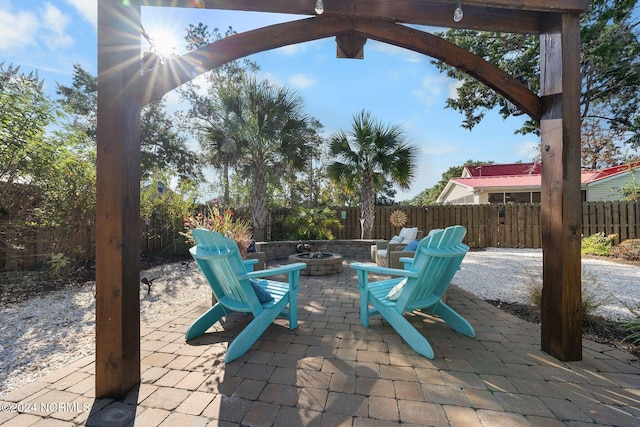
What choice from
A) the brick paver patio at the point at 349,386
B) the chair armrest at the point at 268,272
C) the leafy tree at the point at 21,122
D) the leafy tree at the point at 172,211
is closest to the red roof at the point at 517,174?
the brick paver patio at the point at 349,386

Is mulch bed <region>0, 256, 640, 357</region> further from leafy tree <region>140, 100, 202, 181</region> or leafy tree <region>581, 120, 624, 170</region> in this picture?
leafy tree <region>140, 100, 202, 181</region>

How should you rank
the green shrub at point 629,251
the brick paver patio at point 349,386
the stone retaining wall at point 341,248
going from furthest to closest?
the stone retaining wall at point 341,248
the green shrub at point 629,251
the brick paver patio at point 349,386

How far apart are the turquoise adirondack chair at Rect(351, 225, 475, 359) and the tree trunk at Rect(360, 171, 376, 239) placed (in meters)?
5.42

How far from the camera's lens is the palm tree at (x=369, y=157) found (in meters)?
7.44

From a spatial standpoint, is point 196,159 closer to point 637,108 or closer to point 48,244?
point 48,244

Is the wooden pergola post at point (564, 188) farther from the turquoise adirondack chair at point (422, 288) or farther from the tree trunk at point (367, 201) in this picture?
the tree trunk at point (367, 201)

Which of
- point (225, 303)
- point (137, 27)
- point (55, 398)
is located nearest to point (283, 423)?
point (225, 303)

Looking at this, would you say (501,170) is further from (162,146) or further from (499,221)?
(162,146)

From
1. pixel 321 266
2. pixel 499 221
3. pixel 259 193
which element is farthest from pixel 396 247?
pixel 499 221

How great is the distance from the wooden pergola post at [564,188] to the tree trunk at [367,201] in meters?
5.70

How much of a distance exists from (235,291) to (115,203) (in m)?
1.13

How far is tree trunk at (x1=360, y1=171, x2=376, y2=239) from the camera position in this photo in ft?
25.7

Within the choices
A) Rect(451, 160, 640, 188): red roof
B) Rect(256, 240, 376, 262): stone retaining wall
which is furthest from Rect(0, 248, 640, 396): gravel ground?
Rect(451, 160, 640, 188): red roof

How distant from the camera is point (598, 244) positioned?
8008 millimetres
